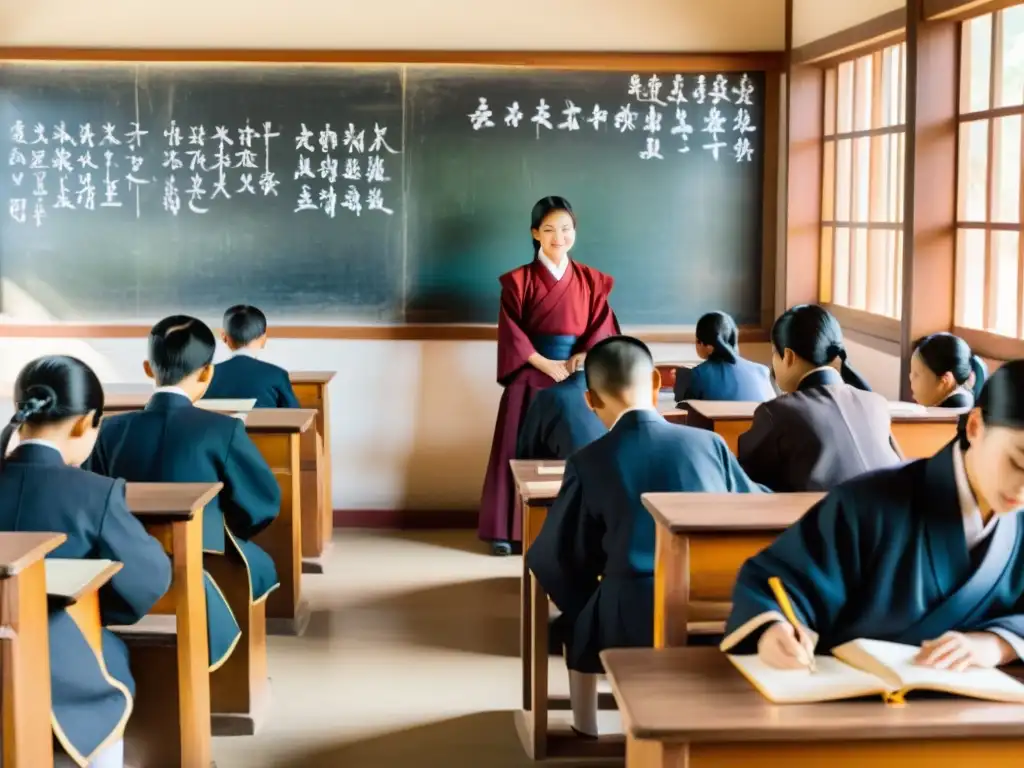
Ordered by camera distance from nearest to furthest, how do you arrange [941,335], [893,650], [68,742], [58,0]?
[893,650] → [68,742] → [941,335] → [58,0]

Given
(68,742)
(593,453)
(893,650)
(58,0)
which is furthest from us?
(58,0)

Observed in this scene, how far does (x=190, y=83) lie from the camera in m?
5.89

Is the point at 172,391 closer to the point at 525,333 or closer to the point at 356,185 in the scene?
the point at 525,333

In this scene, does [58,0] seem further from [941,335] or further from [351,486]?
[941,335]

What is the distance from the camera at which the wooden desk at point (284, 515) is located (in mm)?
4270

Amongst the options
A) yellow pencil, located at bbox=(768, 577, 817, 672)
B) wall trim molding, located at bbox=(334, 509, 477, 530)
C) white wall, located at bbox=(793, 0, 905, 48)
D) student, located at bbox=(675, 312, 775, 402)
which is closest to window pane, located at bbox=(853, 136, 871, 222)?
white wall, located at bbox=(793, 0, 905, 48)

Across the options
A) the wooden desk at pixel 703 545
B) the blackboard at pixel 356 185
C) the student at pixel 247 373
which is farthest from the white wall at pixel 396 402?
the wooden desk at pixel 703 545

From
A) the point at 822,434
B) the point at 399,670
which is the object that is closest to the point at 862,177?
the point at 822,434

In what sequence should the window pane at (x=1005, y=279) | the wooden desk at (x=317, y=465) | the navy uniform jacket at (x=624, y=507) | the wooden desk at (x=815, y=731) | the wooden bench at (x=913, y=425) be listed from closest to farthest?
the wooden desk at (x=815, y=731), the navy uniform jacket at (x=624, y=507), the wooden bench at (x=913, y=425), the window pane at (x=1005, y=279), the wooden desk at (x=317, y=465)

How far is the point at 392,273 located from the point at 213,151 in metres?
0.93

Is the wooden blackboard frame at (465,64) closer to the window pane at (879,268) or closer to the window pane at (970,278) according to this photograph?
the window pane at (879,268)

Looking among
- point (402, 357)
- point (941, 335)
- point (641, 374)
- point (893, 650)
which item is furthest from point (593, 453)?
point (402, 357)

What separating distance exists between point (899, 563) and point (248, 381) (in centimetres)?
323

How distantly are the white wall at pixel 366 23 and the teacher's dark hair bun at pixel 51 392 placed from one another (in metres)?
3.61
